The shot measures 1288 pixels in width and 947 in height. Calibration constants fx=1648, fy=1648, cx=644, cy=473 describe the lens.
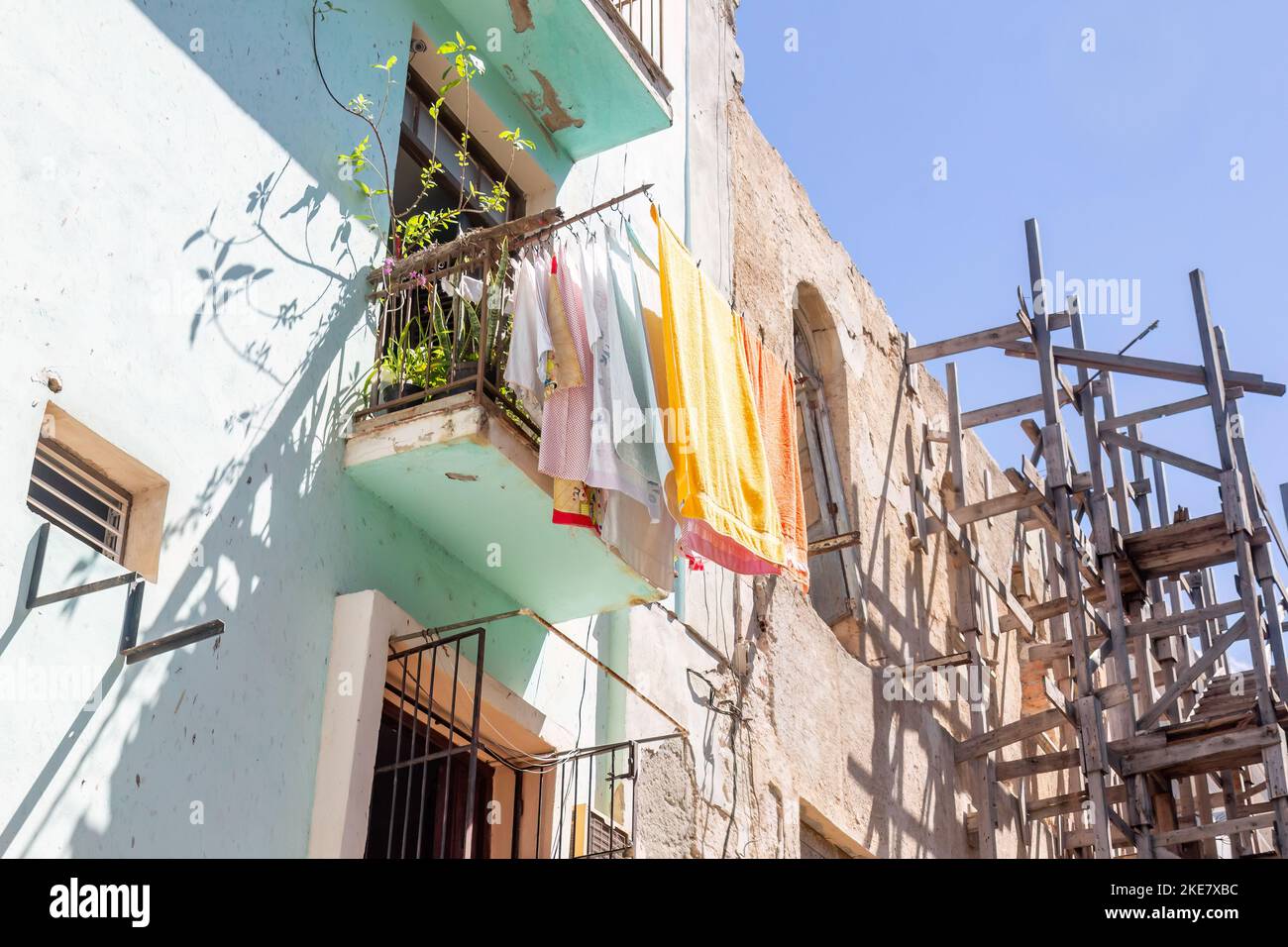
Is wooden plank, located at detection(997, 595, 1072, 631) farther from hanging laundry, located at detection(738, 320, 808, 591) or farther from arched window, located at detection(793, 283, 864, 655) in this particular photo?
hanging laundry, located at detection(738, 320, 808, 591)

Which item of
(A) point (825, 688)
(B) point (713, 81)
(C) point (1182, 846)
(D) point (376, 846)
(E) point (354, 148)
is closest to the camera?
(D) point (376, 846)

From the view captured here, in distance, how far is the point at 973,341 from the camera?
13.6 m

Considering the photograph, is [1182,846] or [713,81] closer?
[713,81]

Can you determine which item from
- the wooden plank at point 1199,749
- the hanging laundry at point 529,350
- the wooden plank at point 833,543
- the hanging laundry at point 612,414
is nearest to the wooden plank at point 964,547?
the wooden plank at point 1199,749

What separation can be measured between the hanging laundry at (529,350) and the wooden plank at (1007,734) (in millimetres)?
6289

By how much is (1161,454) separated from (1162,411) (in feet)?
1.21

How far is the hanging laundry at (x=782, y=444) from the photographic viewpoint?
7496 mm

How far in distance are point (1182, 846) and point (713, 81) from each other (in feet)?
21.8

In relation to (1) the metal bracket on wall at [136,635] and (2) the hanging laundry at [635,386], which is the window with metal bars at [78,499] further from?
(2) the hanging laundry at [635,386]

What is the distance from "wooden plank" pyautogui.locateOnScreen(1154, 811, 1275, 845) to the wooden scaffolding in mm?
14
